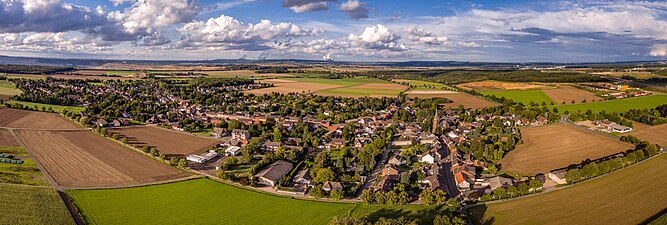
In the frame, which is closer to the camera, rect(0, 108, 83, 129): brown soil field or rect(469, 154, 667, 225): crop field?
rect(469, 154, 667, 225): crop field

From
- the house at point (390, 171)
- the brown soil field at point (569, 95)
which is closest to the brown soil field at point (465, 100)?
the brown soil field at point (569, 95)

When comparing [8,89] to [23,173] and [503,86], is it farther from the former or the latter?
[503,86]

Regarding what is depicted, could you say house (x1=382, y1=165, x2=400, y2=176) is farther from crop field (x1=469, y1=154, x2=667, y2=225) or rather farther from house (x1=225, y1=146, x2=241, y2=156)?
house (x1=225, y1=146, x2=241, y2=156)

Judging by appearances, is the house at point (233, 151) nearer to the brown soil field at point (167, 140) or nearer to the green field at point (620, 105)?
the brown soil field at point (167, 140)

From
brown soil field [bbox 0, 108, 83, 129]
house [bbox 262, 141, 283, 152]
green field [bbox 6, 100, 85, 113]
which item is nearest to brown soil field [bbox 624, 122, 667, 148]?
house [bbox 262, 141, 283, 152]

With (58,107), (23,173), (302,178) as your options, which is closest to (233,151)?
(302,178)

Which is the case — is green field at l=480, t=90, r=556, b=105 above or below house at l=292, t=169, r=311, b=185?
above
